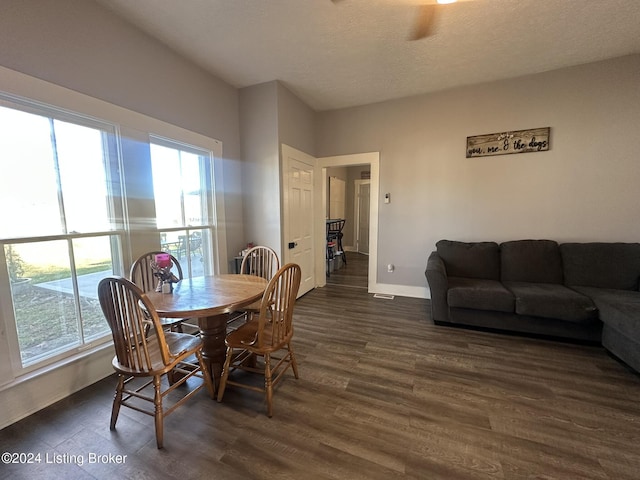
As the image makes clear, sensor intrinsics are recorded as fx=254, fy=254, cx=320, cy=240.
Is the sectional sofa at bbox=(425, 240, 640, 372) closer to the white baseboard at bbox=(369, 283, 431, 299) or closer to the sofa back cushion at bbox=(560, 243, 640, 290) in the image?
the sofa back cushion at bbox=(560, 243, 640, 290)

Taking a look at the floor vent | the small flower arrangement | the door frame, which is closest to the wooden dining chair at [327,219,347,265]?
the door frame

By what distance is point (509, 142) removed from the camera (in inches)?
127

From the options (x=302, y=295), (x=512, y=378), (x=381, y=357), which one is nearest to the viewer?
(x=512, y=378)

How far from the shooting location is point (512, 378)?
77.6 inches

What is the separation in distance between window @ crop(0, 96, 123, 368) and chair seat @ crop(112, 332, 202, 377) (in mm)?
778

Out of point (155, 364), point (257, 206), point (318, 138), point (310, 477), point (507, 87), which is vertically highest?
point (507, 87)

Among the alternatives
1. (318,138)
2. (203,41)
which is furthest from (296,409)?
(318,138)

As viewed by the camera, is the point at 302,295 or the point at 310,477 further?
the point at 302,295

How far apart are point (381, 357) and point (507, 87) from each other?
3549 mm

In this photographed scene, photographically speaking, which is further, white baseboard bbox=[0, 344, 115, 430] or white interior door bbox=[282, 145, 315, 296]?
white interior door bbox=[282, 145, 315, 296]

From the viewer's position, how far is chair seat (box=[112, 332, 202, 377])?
4.67 feet

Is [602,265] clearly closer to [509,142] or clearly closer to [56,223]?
[509,142]

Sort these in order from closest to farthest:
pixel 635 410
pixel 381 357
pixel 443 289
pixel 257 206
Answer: pixel 635 410 < pixel 381 357 < pixel 443 289 < pixel 257 206

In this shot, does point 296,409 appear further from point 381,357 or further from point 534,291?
point 534,291
